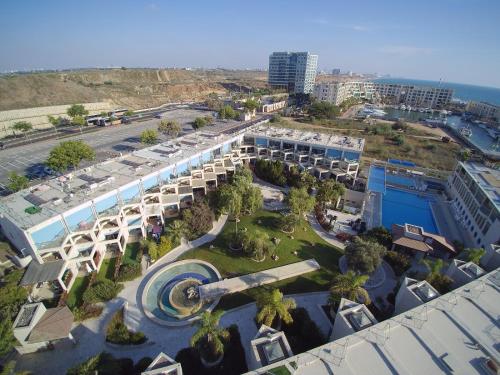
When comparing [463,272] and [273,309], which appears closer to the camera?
[273,309]

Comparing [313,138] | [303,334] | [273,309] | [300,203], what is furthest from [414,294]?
[313,138]

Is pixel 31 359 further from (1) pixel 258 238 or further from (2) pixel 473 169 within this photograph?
(2) pixel 473 169

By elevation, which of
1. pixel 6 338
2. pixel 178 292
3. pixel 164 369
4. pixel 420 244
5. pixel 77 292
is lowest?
pixel 77 292

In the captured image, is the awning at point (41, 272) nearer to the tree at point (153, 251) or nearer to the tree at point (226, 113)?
the tree at point (153, 251)

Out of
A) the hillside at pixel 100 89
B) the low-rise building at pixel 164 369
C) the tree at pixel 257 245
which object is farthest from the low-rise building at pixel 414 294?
the hillside at pixel 100 89

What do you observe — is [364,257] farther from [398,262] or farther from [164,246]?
[164,246]
